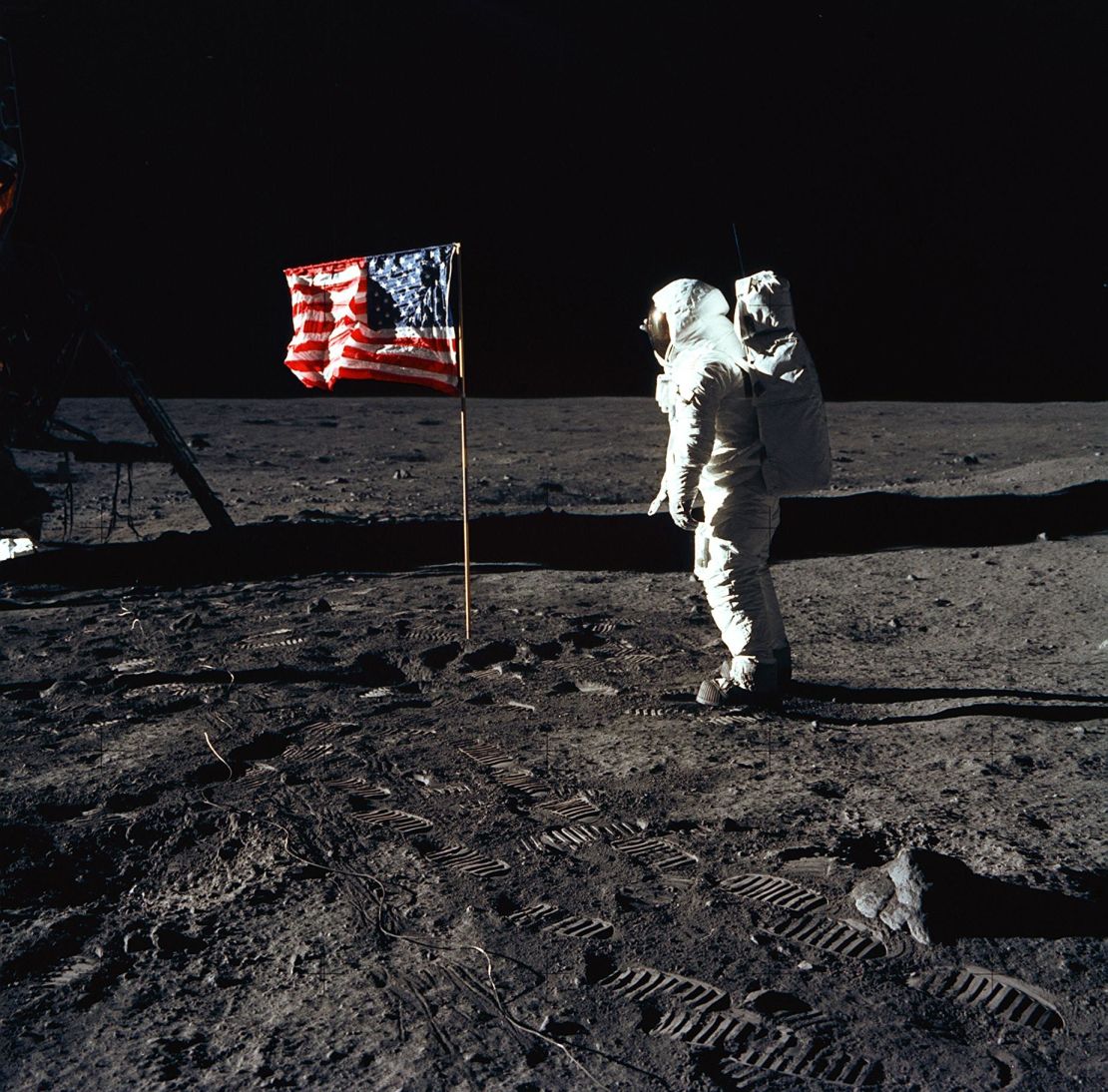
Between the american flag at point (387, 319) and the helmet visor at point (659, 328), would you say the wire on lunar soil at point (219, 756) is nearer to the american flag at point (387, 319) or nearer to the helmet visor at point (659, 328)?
the american flag at point (387, 319)

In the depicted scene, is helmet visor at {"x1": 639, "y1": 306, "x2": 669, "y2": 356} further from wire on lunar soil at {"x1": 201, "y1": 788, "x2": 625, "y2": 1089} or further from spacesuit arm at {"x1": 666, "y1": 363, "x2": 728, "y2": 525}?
wire on lunar soil at {"x1": 201, "y1": 788, "x2": 625, "y2": 1089}

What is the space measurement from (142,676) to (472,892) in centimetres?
206

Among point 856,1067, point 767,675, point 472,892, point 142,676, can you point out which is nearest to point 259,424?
point 142,676

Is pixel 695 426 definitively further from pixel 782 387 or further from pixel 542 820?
pixel 542 820

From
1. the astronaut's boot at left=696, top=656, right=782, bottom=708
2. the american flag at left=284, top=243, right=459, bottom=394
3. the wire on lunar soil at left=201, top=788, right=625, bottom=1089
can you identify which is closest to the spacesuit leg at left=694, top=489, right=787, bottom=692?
the astronaut's boot at left=696, top=656, right=782, bottom=708

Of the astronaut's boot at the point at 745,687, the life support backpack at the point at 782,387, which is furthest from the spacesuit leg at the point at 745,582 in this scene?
the life support backpack at the point at 782,387

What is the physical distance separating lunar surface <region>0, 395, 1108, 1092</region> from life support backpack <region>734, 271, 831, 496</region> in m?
0.78

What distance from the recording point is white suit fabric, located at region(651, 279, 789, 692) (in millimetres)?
3457

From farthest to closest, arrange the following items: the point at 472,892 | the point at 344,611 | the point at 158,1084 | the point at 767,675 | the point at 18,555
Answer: the point at 18,555
the point at 344,611
the point at 767,675
the point at 472,892
the point at 158,1084

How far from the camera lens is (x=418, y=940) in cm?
222

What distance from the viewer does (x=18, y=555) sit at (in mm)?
5613

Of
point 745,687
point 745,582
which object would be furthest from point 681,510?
point 745,687

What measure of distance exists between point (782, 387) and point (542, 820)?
1.54 m

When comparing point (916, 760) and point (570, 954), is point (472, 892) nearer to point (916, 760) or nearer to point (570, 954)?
point (570, 954)
